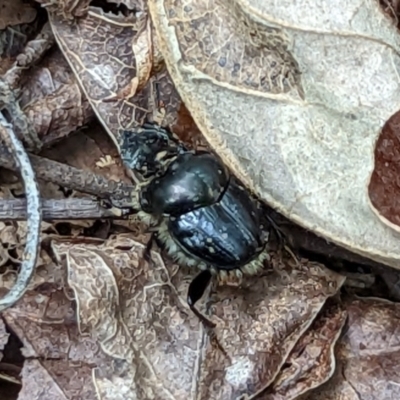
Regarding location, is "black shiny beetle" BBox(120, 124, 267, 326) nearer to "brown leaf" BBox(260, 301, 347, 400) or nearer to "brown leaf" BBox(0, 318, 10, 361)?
"brown leaf" BBox(260, 301, 347, 400)

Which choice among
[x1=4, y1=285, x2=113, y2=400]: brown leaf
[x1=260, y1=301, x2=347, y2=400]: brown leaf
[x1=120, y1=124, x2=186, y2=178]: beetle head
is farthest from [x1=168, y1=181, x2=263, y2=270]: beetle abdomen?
[x1=4, y1=285, x2=113, y2=400]: brown leaf

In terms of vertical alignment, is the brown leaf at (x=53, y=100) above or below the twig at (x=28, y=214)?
above

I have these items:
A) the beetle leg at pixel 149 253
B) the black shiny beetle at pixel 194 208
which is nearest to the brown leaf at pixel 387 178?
the black shiny beetle at pixel 194 208

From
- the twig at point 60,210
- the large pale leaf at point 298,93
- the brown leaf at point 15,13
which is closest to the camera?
the large pale leaf at point 298,93

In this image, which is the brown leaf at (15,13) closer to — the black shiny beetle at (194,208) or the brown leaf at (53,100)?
the brown leaf at (53,100)

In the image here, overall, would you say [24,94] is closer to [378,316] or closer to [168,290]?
[168,290]

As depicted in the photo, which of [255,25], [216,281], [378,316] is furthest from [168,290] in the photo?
[255,25]
